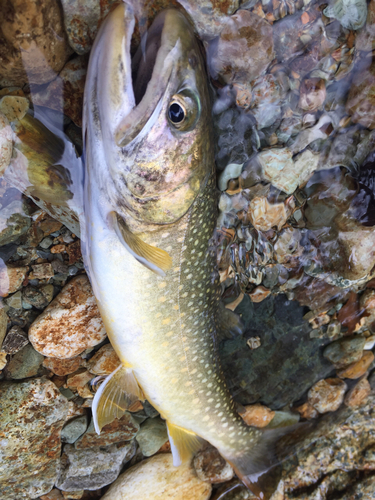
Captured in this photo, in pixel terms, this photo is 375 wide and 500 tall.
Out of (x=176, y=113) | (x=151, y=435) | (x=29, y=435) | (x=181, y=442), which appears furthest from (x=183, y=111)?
(x=151, y=435)

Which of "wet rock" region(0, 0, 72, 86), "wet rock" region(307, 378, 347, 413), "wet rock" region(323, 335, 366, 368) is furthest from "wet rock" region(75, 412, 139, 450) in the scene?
"wet rock" region(0, 0, 72, 86)

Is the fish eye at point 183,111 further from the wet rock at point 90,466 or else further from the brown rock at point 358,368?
the brown rock at point 358,368

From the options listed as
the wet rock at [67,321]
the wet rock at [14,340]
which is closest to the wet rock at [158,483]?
the wet rock at [67,321]

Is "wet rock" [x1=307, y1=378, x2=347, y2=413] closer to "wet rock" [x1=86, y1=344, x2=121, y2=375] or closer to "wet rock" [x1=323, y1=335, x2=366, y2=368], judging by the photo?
"wet rock" [x1=323, y1=335, x2=366, y2=368]

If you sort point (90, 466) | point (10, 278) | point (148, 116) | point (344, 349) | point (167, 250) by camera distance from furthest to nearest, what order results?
point (344, 349), point (90, 466), point (10, 278), point (167, 250), point (148, 116)

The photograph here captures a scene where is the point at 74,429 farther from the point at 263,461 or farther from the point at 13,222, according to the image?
the point at 13,222

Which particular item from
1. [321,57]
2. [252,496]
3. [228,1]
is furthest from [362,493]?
[228,1]
